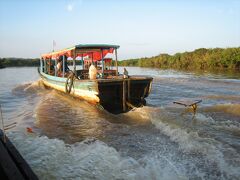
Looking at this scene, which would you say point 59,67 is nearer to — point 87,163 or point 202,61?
point 87,163

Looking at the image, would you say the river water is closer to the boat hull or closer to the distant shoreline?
the boat hull

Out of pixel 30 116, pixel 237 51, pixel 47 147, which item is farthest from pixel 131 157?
pixel 237 51

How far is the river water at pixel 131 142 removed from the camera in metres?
5.33

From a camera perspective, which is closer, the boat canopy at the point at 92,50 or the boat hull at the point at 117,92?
the boat hull at the point at 117,92

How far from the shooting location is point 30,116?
34.4ft

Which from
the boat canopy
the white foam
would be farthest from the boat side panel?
the white foam

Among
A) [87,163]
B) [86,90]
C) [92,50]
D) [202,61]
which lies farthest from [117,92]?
[202,61]

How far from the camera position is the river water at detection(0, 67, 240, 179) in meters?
5.33

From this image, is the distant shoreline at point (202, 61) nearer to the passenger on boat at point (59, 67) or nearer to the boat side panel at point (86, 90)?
the passenger on boat at point (59, 67)

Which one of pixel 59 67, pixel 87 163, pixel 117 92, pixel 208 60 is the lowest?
pixel 87 163

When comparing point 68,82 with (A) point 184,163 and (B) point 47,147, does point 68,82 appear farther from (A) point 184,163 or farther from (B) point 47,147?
(A) point 184,163

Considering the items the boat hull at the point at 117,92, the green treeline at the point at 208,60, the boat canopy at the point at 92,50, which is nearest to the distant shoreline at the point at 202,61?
the green treeline at the point at 208,60

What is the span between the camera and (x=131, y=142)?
710 cm

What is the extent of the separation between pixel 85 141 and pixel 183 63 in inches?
2122
